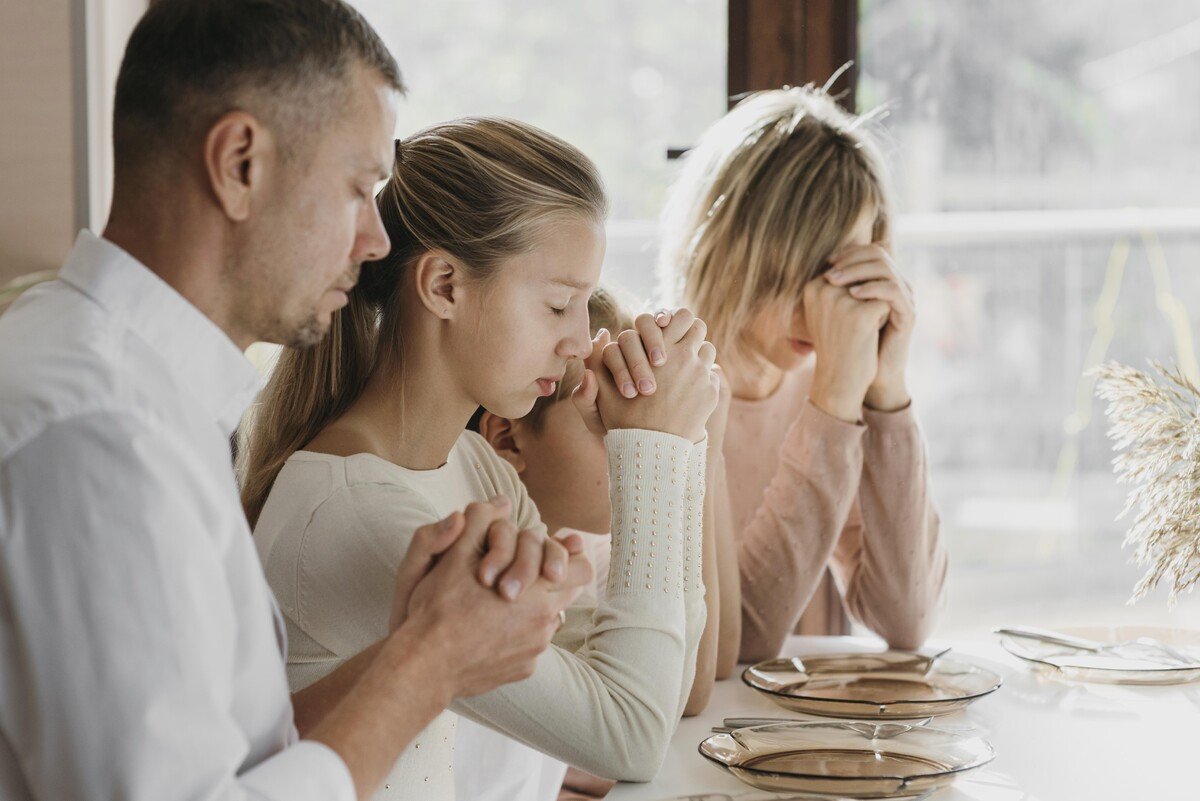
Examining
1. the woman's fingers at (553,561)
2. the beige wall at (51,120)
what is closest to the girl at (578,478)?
the woman's fingers at (553,561)

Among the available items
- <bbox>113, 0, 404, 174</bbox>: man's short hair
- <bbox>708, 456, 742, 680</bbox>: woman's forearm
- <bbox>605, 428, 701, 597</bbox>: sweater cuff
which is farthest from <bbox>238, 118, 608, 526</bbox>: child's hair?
<bbox>708, 456, 742, 680</bbox>: woman's forearm

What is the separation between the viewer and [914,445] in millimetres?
1817

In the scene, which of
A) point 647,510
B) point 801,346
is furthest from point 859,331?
point 647,510

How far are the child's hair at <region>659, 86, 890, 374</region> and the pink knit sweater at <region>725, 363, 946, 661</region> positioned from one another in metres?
0.20

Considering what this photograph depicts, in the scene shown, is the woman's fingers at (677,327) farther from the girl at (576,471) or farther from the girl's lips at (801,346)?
the girl's lips at (801,346)

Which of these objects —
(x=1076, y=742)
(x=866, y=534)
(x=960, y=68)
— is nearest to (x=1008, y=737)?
(x=1076, y=742)

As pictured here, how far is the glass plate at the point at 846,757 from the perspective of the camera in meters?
1.09

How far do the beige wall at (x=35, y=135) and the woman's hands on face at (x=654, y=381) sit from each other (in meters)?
1.49

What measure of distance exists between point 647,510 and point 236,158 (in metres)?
0.57

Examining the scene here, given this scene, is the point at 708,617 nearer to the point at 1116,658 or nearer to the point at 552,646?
the point at 552,646

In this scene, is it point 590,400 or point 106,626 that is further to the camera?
point 590,400

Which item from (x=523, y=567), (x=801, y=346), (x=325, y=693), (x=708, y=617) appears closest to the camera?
(x=523, y=567)

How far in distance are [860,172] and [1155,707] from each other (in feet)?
2.86

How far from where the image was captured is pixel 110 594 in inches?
27.4
